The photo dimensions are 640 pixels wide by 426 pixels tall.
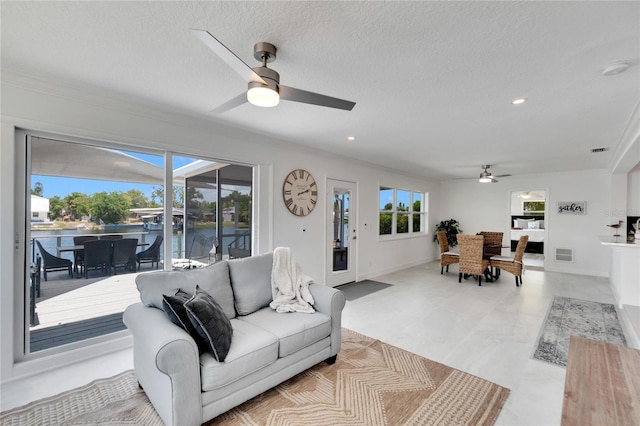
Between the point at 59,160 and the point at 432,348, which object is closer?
the point at 59,160

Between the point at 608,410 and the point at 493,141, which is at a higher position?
the point at 493,141

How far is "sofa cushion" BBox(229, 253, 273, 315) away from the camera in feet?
8.47

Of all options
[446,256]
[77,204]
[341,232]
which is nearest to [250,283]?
[77,204]

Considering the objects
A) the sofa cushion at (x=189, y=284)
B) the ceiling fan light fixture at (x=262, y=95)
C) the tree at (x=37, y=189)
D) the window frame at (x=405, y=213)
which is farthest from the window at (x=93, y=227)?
the window frame at (x=405, y=213)

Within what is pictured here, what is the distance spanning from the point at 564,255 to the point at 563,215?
93 centimetres

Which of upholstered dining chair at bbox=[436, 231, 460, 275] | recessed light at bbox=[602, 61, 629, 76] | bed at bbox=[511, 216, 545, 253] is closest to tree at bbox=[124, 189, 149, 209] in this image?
recessed light at bbox=[602, 61, 629, 76]

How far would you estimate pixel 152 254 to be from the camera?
3203 mm

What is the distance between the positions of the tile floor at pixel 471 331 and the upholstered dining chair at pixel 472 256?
0.28 m

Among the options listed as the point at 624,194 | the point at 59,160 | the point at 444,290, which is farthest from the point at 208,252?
the point at 624,194

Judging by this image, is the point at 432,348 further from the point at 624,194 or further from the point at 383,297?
the point at 624,194

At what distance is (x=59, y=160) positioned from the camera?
265 cm

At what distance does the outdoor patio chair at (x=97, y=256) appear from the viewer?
2832 mm

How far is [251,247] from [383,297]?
2.24 metres

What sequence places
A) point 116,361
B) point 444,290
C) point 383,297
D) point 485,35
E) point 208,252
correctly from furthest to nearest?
point 444,290
point 383,297
point 208,252
point 116,361
point 485,35
